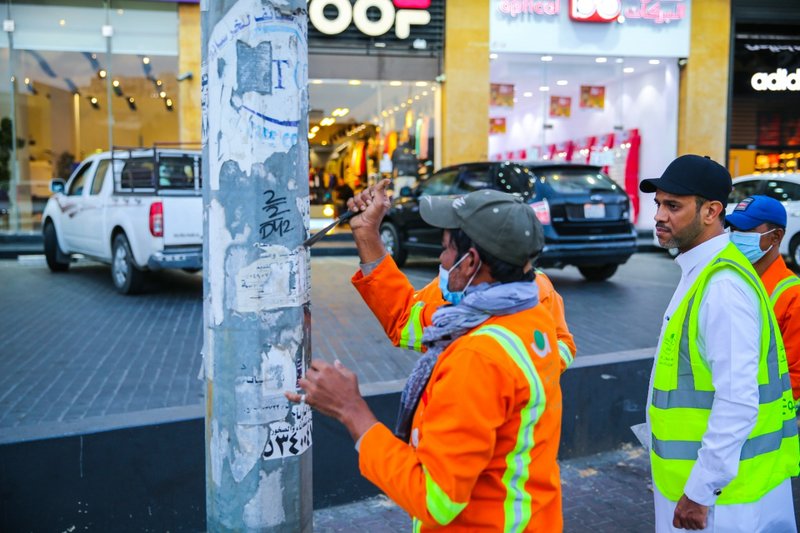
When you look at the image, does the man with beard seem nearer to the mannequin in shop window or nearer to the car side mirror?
the car side mirror

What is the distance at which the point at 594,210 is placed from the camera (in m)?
10.9

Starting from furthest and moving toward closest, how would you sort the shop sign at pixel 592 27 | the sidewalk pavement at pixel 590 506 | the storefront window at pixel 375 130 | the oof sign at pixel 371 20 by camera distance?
the storefront window at pixel 375 130, the shop sign at pixel 592 27, the oof sign at pixel 371 20, the sidewalk pavement at pixel 590 506

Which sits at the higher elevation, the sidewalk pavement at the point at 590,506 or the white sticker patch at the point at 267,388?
the white sticker patch at the point at 267,388

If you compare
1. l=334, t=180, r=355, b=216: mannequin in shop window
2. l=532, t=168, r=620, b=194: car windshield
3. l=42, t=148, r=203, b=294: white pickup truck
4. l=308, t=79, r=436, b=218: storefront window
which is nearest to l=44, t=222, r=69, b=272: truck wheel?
l=42, t=148, r=203, b=294: white pickup truck

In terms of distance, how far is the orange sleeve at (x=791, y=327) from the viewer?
11.6ft

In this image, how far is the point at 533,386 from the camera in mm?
1985

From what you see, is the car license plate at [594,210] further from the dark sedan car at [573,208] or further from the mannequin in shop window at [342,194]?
the mannequin in shop window at [342,194]

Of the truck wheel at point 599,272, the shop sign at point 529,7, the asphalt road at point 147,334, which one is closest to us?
the asphalt road at point 147,334

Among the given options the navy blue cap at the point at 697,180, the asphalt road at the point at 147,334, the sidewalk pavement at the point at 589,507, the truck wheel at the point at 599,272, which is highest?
the navy blue cap at the point at 697,180

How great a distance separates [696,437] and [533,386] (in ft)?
2.91

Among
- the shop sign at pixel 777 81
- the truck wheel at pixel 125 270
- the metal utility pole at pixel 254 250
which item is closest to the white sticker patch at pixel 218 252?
the metal utility pole at pixel 254 250

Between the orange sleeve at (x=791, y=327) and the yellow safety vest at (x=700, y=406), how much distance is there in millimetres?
942

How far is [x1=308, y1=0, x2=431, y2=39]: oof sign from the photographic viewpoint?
1744 centimetres

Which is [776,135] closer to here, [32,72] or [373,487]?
[32,72]
